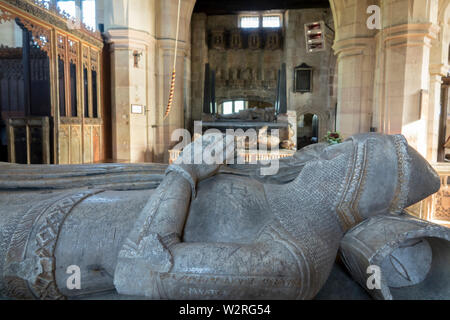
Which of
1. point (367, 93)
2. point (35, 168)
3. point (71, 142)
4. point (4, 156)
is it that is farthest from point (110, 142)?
point (367, 93)

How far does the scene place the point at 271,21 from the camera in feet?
61.0

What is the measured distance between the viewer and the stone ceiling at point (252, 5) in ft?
54.6

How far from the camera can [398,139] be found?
1.60 metres

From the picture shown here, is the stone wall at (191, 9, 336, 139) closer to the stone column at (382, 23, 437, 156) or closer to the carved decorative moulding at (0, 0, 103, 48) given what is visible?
the stone column at (382, 23, 437, 156)

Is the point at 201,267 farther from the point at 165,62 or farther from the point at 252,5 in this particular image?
the point at 252,5

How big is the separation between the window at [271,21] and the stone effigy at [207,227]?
18814 millimetres

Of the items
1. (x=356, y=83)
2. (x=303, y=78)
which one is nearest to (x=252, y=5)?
(x=303, y=78)

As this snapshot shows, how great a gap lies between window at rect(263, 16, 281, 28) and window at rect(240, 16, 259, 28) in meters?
0.49

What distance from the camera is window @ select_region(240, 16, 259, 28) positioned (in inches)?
731

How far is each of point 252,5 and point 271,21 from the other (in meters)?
2.06

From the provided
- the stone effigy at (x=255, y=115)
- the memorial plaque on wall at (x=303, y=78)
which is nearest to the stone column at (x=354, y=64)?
the stone effigy at (x=255, y=115)

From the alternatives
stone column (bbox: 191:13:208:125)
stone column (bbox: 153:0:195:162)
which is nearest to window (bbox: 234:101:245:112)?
stone column (bbox: 191:13:208:125)

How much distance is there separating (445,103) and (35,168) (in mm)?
15808
